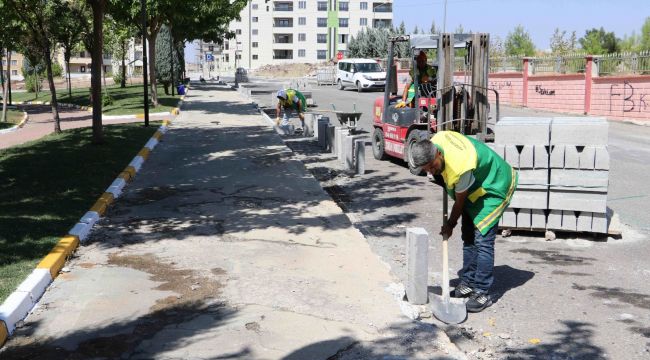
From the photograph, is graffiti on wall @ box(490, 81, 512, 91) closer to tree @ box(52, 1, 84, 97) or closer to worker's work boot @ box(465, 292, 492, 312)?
tree @ box(52, 1, 84, 97)

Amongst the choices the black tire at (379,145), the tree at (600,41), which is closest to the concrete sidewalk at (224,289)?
the black tire at (379,145)

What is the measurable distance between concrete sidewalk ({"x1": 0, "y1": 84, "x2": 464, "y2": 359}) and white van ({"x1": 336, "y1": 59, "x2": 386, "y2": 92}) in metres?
30.3

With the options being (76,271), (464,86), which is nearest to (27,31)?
(464,86)

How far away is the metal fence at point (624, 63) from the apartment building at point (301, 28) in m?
80.7

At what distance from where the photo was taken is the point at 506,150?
737 centimetres

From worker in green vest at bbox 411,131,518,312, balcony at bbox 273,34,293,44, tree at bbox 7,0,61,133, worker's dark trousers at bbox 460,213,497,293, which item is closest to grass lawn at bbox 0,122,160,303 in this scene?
tree at bbox 7,0,61,133

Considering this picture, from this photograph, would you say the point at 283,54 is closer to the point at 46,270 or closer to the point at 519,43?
the point at 519,43

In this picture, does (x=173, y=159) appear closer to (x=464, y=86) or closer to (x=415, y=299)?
(x=464, y=86)

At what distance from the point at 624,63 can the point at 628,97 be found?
1.37m

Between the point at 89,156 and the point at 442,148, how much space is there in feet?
30.4

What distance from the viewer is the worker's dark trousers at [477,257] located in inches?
205

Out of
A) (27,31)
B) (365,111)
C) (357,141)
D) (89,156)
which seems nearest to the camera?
(357,141)

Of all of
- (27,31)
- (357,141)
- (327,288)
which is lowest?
(327,288)

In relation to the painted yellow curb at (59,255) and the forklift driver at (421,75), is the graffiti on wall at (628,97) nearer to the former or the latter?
the forklift driver at (421,75)
